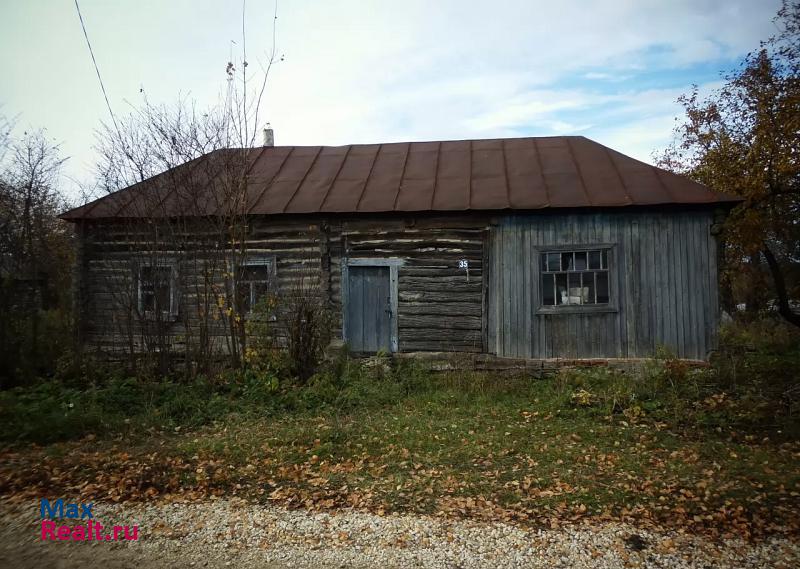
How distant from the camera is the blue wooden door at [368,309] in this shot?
412 inches

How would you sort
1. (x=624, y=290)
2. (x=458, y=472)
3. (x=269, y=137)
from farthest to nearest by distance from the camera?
(x=269, y=137)
(x=624, y=290)
(x=458, y=472)

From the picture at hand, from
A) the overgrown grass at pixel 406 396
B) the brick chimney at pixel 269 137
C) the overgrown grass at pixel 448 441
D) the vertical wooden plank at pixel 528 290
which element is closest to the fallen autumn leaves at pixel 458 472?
the overgrown grass at pixel 448 441

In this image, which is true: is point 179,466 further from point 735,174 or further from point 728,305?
point 728,305

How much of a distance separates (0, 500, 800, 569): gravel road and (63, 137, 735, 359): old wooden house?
516 centimetres

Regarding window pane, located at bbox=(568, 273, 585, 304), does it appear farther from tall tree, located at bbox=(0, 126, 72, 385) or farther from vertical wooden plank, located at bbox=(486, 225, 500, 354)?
tall tree, located at bbox=(0, 126, 72, 385)

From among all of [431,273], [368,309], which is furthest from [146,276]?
[431,273]

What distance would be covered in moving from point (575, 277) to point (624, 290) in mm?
958

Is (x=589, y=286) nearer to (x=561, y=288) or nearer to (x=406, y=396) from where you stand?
(x=561, y=288)

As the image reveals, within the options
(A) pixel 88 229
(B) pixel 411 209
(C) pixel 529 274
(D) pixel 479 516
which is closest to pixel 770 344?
(C) pixel 529 274

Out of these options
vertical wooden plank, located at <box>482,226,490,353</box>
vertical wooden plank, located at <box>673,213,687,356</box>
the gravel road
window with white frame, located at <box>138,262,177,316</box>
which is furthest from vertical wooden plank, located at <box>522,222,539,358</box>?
window with white frame, located at <box>138,262,177,316</box>

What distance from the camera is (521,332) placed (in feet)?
32.3

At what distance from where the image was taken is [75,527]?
4035 millimetres

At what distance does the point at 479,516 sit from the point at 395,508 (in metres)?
0.73

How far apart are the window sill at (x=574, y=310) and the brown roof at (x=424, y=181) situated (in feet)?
6.56
